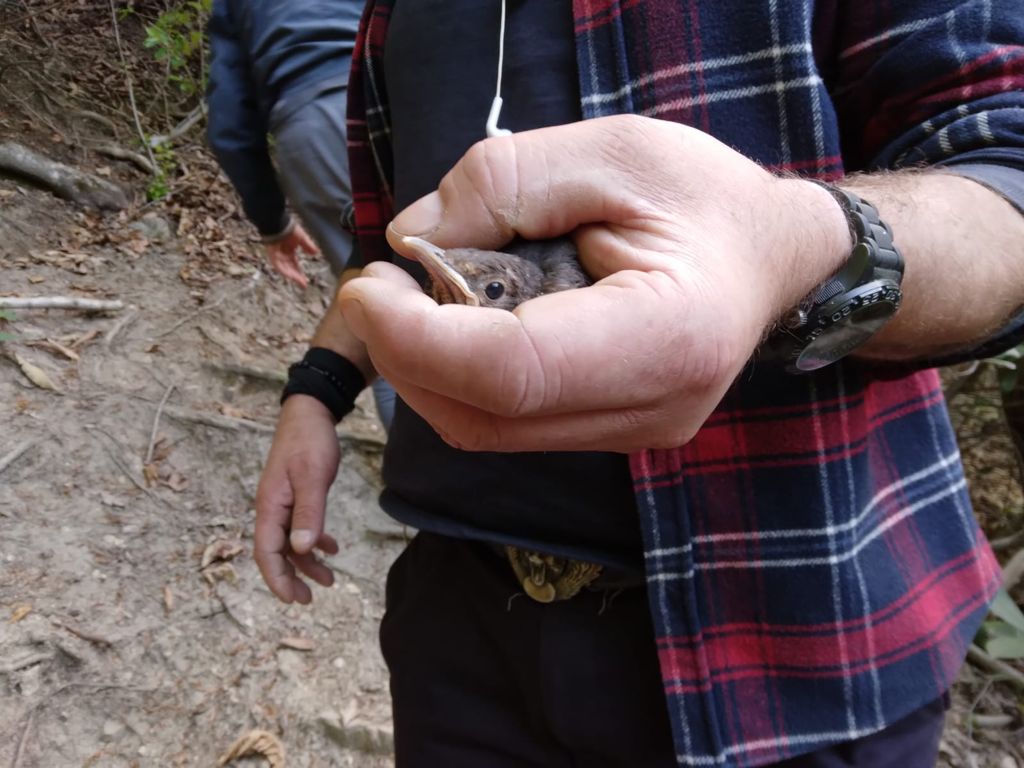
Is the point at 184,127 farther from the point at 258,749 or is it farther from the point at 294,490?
the point at 294,490

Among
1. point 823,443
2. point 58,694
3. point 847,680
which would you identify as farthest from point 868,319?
point 58,694

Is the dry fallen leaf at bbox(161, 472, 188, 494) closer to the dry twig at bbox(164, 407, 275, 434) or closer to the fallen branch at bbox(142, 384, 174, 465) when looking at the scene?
the fallen branch at bbox(142, 384, 174, 465)

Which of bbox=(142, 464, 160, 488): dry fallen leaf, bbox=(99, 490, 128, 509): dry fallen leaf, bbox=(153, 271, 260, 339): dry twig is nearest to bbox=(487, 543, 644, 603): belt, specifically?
bbox=(99, 490, 128, 509): dry fallen leaf

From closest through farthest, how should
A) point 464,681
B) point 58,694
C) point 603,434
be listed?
point 603,434 < point 464,681 < point 58,694

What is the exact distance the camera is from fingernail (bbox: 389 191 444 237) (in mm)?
988

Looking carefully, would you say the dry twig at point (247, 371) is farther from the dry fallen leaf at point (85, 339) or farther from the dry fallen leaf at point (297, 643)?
the dry fallen leaf at point (297, 643)

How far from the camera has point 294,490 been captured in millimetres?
1944

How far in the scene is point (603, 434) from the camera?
896mm

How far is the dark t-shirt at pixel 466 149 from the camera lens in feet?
4.45

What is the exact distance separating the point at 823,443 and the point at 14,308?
4326 mm

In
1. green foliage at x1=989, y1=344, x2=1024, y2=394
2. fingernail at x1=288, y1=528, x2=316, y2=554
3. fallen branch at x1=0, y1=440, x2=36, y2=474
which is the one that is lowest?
fallen branch at x1=0, y1=440, x2=36, y2=474

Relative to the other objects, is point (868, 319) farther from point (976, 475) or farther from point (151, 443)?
point (976, 475)

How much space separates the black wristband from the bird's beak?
3.38ft

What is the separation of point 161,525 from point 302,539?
1.96 m
